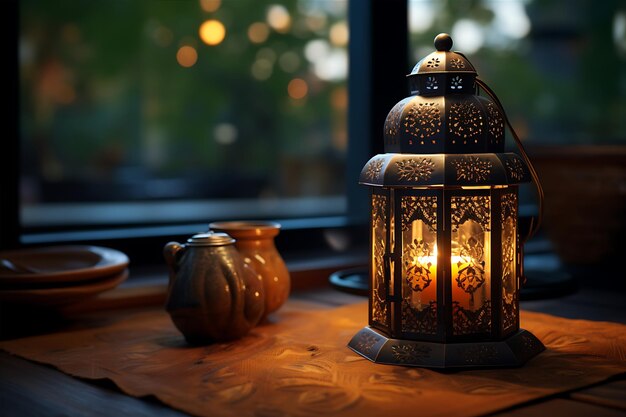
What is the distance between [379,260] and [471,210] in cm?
15

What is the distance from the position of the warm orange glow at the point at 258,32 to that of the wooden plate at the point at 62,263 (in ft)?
21.3

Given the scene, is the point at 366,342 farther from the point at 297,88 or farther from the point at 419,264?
the point at 297,88

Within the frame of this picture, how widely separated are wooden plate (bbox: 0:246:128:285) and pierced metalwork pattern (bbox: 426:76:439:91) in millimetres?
623

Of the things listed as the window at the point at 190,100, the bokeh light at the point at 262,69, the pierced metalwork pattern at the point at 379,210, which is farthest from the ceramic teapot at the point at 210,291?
the bokeh light at the point at 262,69

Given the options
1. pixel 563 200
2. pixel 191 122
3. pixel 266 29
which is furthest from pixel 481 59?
pixel 563 200

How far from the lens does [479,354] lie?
105cm

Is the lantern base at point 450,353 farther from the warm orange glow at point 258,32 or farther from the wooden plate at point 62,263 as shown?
the warm orange glow at point 258,32

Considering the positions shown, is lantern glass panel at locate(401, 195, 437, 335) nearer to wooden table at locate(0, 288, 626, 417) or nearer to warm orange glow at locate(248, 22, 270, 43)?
wooden table at locate(0, 288, 626, 417)

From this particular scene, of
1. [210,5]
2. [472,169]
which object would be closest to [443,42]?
[472,169]

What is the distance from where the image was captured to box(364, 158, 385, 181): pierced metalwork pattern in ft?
3.59

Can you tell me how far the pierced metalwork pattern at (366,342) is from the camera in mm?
1109

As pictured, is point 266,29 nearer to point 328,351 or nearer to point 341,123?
point 341,123

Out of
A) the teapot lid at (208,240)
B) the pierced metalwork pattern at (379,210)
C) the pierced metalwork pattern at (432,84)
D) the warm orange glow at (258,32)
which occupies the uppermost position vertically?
the warm orange glow at (258,32)

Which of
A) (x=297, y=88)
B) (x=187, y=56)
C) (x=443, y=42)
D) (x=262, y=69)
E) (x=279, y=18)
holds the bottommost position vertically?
(x=443, y=42)
